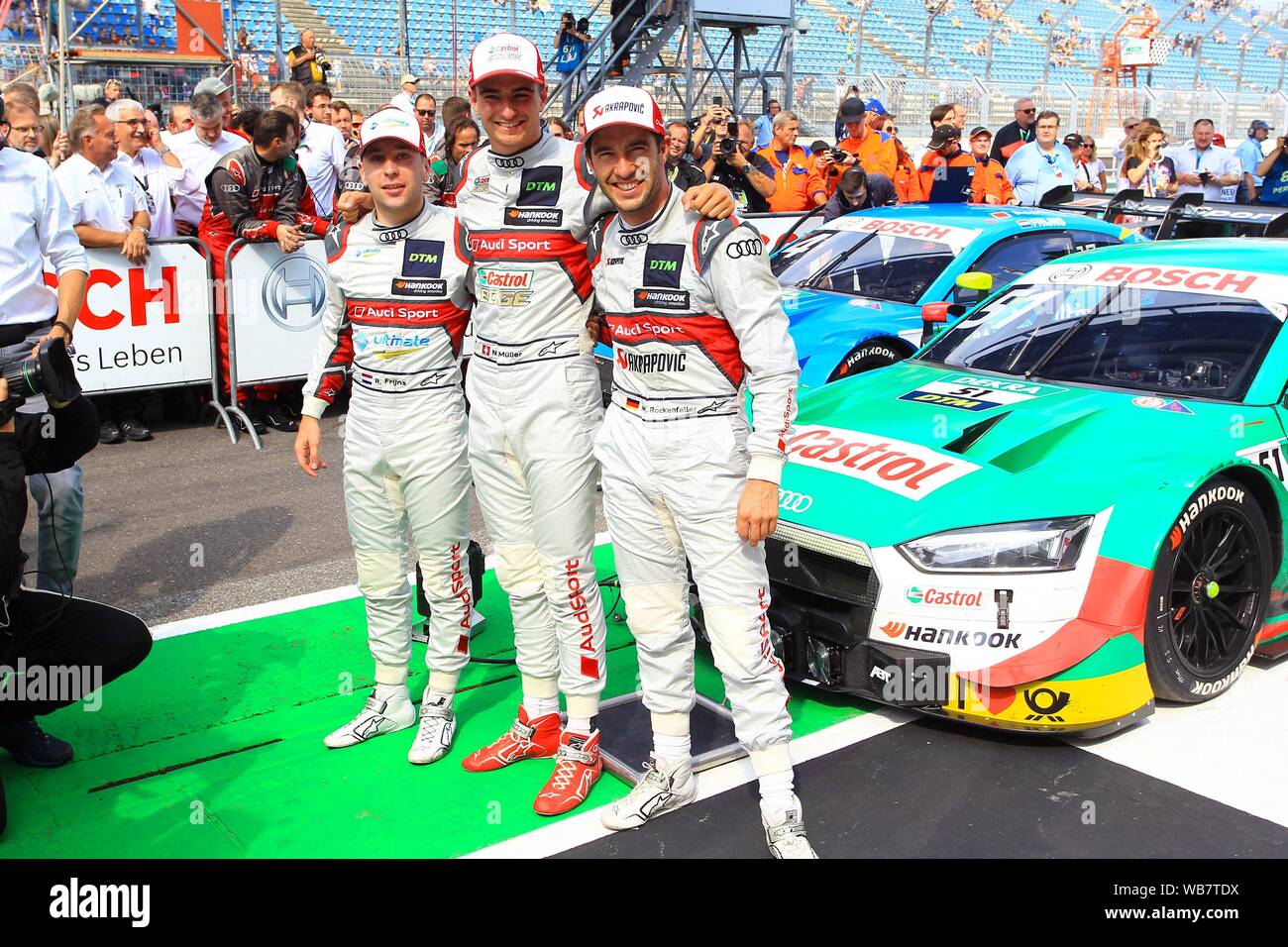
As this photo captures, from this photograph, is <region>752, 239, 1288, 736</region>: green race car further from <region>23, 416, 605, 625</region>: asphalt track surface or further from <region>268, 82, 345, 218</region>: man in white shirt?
<region>268, 82, 345, 218</region>: man in white shirt

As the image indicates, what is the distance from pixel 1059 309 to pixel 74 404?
13.2 feet

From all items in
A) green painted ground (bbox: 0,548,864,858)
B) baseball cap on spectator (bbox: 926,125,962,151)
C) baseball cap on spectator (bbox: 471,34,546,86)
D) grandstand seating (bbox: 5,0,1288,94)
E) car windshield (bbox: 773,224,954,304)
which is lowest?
green painted ground (bbox: 0,548,864,858)

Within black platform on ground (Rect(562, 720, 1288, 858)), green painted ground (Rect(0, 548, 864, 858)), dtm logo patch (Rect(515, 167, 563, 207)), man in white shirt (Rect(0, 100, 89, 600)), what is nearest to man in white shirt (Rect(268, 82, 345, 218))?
man in white shirt (Rect(0, 100, 89, 600))

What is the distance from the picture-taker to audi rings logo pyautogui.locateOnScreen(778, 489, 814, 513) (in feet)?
14.2

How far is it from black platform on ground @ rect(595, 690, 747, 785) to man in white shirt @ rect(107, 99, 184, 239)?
593 cm

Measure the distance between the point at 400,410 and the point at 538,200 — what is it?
0.85 m

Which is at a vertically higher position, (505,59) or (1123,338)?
(505,59)

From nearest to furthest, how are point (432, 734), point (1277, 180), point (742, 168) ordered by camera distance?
1. point (432, 734)
2. point (742, 168)
3. point (1277, 180)

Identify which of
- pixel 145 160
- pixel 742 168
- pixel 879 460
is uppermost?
pixel 742 168

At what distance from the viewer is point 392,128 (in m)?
3.92

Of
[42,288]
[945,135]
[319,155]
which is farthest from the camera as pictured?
[945,135]

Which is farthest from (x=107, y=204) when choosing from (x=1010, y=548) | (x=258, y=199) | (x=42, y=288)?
(x=1010, y=548)

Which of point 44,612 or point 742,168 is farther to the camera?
point 742,168

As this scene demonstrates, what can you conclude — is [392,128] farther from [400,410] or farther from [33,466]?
[33,466]
